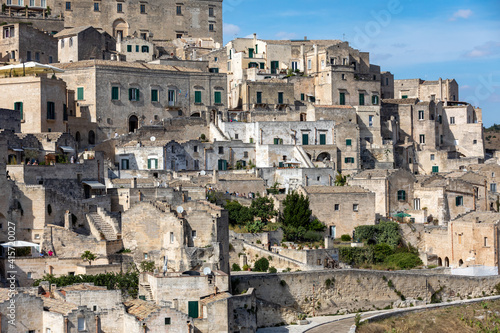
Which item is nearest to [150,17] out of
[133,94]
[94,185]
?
[133,94]

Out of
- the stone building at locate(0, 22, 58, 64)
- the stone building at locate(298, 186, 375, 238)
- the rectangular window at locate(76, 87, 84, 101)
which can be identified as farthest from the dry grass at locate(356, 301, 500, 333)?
the stone building at locate(0, 22, 58, 64)

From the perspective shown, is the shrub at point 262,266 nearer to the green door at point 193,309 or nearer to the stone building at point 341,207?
the stone building at point 341,207

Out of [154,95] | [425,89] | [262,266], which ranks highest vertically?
[425,89]

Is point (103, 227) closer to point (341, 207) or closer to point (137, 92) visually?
point (341, 207)

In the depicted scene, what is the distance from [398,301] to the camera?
4291 centimetres

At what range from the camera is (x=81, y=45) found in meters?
63.5

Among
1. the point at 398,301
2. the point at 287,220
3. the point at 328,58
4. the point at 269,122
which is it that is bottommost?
the point at 398,301

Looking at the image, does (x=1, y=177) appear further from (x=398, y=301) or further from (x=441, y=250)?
(x=441, y=250)

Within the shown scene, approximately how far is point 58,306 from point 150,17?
4530 centimetres

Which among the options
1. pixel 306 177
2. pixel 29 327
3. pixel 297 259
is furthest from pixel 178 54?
pixel 29 327

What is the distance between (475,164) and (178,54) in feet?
78.7

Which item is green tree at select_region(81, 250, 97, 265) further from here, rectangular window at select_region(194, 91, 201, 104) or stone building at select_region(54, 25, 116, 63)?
stone building at select_region(54, 25, 116, 63)

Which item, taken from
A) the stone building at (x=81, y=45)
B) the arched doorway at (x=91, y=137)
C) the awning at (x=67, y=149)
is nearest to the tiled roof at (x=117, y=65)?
the arched doorway at (x=91, y=137)

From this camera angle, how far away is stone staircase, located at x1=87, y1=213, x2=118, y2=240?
131 feet
